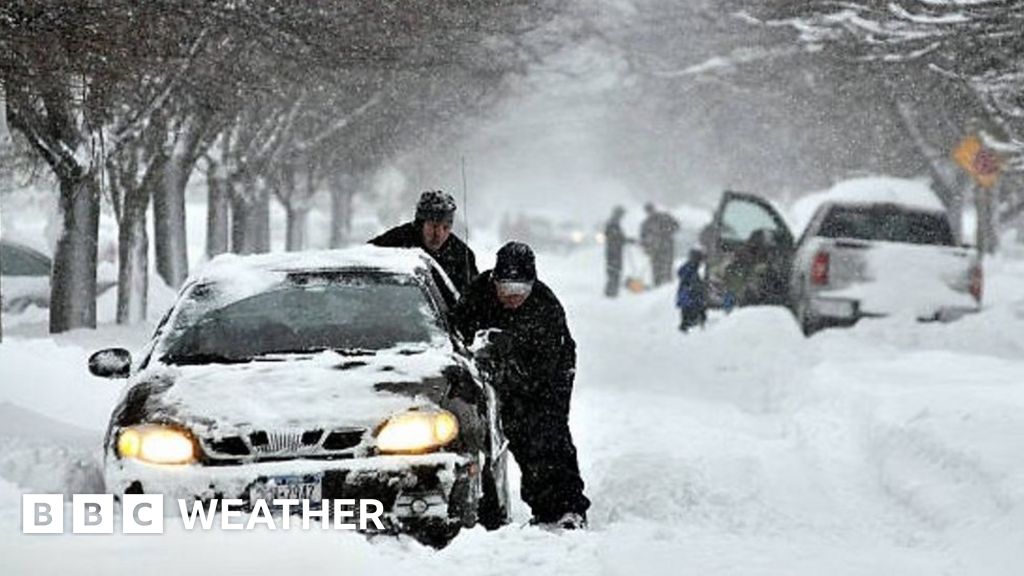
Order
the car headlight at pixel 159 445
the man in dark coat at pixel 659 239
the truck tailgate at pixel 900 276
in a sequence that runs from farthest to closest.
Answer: the man in dark coat at pixel 659 239
the truck tailgate at pixel 900 276
the car headlight at pixel 159 445

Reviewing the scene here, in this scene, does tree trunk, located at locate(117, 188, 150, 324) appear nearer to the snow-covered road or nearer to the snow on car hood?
the snow-covered road

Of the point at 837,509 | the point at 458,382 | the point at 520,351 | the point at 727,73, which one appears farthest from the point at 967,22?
the point at 727,73

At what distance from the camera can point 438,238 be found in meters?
9.41

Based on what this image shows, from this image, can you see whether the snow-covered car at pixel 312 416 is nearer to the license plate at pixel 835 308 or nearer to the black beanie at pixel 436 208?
the black beanie at pixel 436 208

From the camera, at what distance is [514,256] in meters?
7.50

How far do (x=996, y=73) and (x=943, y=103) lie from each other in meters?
10.7

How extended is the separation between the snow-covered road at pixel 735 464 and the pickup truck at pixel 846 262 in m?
0.40

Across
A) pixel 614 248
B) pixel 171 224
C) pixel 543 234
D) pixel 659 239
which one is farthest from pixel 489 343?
pixel 543 234

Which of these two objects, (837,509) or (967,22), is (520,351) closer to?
(837,509)

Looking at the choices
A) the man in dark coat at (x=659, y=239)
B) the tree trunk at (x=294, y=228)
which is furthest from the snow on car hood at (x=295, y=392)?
the tree trunk at (x=294, y=228)

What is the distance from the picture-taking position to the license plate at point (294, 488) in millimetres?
5941

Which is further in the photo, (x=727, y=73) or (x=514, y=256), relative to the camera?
(x=727, y=73)

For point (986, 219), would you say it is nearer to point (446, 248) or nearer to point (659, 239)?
point (659, 239)

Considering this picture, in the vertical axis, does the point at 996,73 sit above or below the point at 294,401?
above
